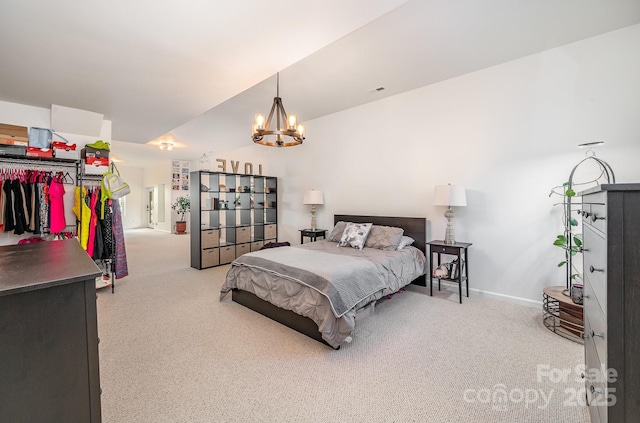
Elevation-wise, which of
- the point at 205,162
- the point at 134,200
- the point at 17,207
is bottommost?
the point at 17,207

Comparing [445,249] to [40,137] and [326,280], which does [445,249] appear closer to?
[326,280]

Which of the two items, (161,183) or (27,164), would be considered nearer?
(27,164)

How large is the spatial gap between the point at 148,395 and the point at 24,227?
324 cm

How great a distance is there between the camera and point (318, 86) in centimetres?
387

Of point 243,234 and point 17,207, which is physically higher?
point 17,207

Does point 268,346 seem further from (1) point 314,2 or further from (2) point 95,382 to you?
(1) point 314,2

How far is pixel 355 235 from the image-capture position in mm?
3955

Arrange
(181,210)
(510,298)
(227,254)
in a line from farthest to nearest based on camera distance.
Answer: (181,210), (227,254), (510,298)

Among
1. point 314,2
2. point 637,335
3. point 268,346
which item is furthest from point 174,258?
point 637,335

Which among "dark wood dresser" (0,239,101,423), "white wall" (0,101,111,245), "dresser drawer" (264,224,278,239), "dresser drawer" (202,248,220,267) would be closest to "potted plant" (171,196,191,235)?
"dresser drawer" (264,224,278,239)

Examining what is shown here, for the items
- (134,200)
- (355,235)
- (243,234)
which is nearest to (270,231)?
(243,234)

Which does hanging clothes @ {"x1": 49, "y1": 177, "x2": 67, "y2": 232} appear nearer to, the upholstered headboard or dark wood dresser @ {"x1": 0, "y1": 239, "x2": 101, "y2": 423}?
dark wood dresser @ {"x1": 0, "y1": 239, "x2": 101, "y2": 423}

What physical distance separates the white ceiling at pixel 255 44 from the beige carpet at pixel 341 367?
8.84ft

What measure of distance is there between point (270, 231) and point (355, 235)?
2.82 metres
